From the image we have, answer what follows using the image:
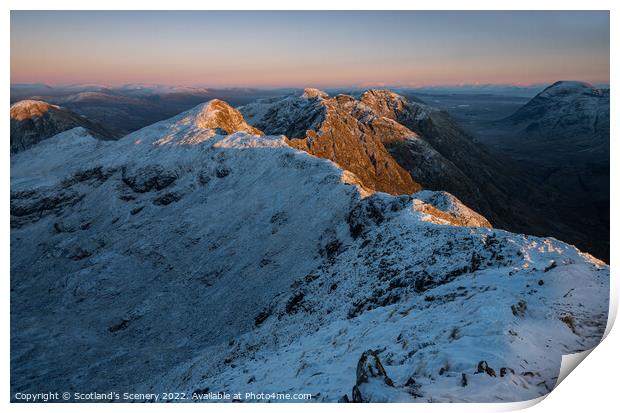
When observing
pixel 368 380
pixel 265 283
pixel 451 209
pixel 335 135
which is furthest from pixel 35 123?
pixel 368 380

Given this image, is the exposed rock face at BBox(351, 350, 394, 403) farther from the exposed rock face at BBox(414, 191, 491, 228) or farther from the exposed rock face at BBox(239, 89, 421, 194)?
the exposed rock face at BBox(239, 89, 421, 194)

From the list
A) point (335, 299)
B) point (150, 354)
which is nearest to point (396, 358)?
point (335, 299)

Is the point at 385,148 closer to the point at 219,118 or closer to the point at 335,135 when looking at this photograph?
the point at 335,135

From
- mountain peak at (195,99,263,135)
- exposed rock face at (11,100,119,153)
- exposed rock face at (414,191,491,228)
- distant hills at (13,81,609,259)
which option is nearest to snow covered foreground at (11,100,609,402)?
exposed rock face at (414,191,491,228)

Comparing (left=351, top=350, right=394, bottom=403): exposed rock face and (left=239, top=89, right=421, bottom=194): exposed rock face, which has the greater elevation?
(left=239, top=89, right=421, bottom=194): exposed rock face

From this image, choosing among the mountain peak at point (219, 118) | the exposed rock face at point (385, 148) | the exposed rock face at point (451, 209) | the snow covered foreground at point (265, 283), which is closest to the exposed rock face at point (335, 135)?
the exposed rock face at point (385, 148)

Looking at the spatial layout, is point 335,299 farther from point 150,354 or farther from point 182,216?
point 182,216
